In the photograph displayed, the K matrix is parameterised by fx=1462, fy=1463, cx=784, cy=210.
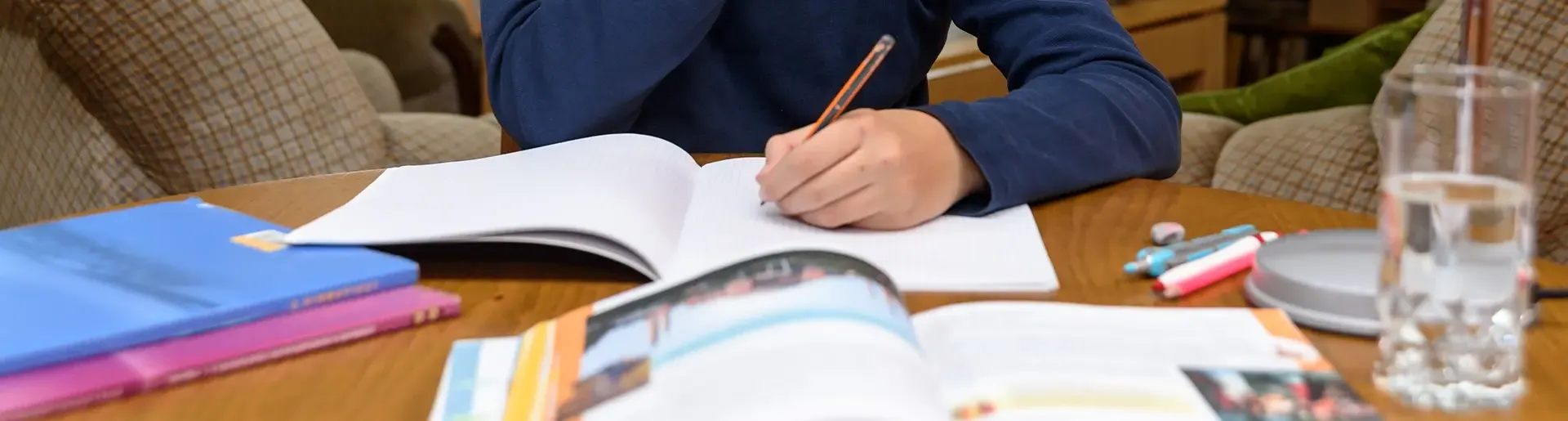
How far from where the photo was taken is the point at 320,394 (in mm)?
498

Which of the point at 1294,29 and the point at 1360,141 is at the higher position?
the point at 1360,141

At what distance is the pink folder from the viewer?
18.8 inches

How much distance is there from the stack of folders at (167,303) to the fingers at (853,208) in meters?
0.19

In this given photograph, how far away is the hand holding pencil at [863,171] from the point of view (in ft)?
2.24

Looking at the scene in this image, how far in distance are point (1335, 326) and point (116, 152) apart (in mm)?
1156

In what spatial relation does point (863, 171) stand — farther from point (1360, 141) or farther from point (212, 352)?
point (1360, 141)

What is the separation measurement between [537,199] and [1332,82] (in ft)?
4.51

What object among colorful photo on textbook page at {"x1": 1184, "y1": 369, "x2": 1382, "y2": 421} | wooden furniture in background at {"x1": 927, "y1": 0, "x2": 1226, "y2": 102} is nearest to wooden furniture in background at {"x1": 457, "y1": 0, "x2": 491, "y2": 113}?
wooden furniture in background at {"x1": 927, "y1": 0, "x2": 1226, "y2": 102}

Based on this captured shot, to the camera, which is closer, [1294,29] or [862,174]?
[862,174]

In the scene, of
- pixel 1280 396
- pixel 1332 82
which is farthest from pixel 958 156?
pixel 1332 82

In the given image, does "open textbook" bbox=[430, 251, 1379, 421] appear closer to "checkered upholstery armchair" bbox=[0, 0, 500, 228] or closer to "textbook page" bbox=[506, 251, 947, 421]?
"textbook page" bbox=[506, 251, 947, 421]

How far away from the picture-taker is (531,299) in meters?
0.61

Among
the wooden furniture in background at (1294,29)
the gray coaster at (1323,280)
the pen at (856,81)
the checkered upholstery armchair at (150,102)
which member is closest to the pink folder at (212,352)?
the pen at (856,81)

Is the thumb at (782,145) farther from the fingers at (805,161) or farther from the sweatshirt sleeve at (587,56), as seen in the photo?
the sweatshirt sleeve at (587,56)
